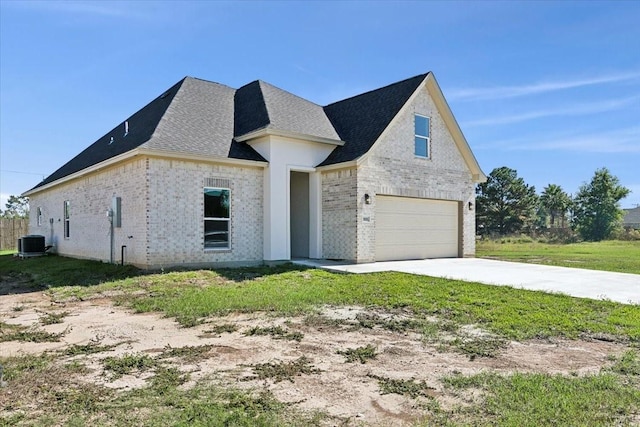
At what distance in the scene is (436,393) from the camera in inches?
154

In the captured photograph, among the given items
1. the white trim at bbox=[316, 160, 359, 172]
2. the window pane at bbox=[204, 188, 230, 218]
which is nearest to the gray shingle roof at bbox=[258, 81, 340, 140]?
the white trim at bbox=[316, 160, 359, 172]

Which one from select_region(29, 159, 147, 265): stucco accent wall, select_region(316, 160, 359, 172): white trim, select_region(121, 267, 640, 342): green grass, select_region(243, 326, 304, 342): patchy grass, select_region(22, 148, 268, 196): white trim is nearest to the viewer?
select_region(243, 326, 304, 342): patchy grass

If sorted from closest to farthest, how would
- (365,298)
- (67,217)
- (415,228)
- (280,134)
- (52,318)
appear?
(52,318)
(365,298)
(280,134)
(415,228)
(67,217)

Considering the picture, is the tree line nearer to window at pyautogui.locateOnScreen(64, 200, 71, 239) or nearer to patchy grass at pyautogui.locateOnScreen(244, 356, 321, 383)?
window at pyautogui.locateOnScreen(64, 200, 71, 239)

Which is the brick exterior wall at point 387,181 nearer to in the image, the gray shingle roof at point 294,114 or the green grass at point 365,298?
the gray shingle roof at point 294,114

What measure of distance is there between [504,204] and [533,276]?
39.7 metres

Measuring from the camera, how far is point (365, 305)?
324 inches

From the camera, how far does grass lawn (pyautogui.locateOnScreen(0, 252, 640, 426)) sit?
3.40 m

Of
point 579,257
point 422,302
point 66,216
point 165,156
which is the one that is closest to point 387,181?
point 422,302

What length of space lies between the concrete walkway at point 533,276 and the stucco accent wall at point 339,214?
0.64 m

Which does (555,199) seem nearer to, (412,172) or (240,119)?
(412,172)

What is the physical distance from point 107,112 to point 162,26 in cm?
1441

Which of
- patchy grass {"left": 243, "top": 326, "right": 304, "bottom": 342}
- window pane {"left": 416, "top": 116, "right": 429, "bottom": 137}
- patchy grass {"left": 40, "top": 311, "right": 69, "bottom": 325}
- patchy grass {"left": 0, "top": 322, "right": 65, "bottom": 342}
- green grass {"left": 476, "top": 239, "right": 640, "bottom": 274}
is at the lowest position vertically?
green grass {"left": 476, "top": 239, "right": 640, "bottom": 274}

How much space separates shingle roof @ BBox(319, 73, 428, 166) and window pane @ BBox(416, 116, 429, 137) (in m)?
1.24
